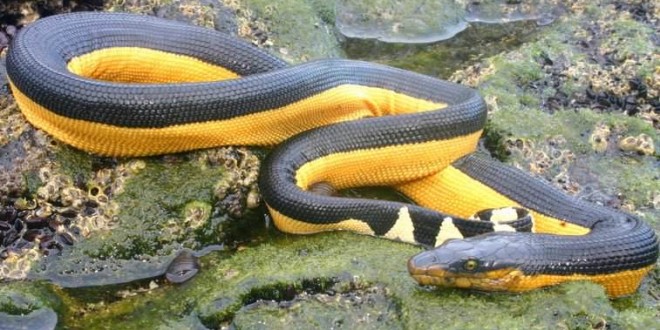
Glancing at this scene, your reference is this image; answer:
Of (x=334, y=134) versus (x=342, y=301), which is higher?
(x=334, y=134)

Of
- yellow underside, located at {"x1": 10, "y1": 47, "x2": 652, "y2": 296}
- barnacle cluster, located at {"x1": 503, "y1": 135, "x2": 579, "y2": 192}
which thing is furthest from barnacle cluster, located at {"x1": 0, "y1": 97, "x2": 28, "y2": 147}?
barnacle cluster, located at {"x1": 503, "y1": 135, "x2": 579, "y2": 192}

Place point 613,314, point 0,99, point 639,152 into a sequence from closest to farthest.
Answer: point 613,314
point 0,99
point 639,152

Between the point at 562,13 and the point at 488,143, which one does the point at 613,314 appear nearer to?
the point at 488,143

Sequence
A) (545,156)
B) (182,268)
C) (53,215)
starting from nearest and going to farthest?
(182,268)
(53,215)
(545,156)

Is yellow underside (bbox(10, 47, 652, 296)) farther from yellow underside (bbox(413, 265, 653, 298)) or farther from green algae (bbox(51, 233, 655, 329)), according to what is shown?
green algae (bbox(51, 233, 655, 329))

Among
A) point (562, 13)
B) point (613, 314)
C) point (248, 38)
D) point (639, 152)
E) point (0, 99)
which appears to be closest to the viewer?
point (613, 314)

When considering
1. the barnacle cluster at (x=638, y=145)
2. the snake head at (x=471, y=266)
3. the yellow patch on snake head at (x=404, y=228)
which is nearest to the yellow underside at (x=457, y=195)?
the yellow patch on snake head at (x=404, y=228)

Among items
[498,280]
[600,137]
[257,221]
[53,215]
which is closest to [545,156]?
[600,137]

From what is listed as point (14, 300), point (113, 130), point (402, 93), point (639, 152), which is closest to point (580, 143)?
point (639, 152)

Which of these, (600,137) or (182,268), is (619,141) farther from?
(182,268)
